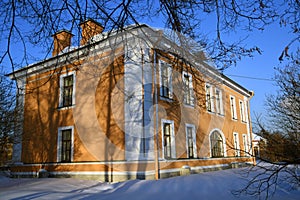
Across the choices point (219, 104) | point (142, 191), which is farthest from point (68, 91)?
point (219, 104)

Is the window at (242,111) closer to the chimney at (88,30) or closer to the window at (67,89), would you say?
the window at (67,89)

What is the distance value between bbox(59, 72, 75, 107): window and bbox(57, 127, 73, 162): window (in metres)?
1.30

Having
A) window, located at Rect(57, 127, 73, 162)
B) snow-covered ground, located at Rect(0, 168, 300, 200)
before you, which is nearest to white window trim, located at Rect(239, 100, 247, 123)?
snow-covered ground, located at Rect(0, 168, 300, 200)

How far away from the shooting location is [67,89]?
1335 centimetres

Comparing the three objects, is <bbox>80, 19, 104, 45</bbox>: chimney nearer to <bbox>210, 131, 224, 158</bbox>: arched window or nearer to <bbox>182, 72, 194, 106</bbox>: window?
<bbox>182, 72, 194, 106</bbox>: window

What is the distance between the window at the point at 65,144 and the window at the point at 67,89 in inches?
51.1

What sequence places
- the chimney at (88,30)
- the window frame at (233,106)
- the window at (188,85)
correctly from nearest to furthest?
the chimney at (88,30), the window at (188,85), the window frame at (233,106)

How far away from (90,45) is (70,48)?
0.49 metres

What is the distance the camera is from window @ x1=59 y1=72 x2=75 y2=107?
13.1 meters

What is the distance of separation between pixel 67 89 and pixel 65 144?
278 centimetres

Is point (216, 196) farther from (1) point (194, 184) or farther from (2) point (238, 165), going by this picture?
(2) point (238, 165)

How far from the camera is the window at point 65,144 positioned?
40.7ft

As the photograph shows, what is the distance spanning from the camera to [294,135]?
15.3 ft

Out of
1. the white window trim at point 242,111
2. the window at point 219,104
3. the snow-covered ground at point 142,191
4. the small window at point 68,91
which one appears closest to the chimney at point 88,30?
the snow-covered ground at point 142,191
